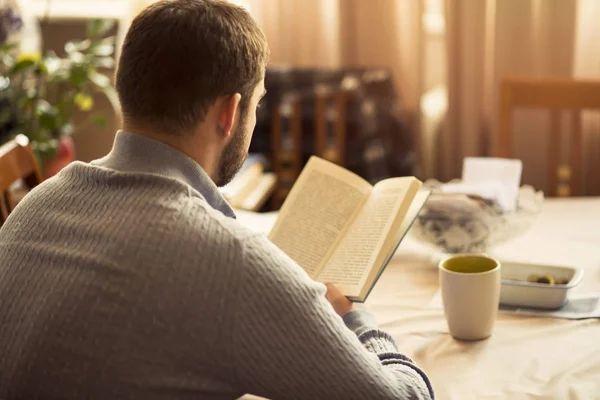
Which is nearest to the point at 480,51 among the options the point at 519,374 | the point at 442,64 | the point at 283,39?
the point at 442,64

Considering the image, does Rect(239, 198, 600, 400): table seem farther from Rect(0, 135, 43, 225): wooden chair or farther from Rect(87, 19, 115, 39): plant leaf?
Rect(87, 19, 115, 39): plant leaf

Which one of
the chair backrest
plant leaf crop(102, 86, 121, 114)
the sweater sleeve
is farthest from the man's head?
plant leaf crop(102, 86, 121, 114)

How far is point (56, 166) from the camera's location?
250 centimetres

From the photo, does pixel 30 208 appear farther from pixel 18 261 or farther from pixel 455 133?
pixel 455 133

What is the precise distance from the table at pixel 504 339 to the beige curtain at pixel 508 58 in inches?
50.0

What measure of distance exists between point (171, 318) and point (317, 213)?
548 millimetres

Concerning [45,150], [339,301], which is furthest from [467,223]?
[45,150]

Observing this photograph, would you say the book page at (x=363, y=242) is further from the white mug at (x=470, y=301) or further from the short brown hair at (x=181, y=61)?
the short brown hair at (x=181, y=61)

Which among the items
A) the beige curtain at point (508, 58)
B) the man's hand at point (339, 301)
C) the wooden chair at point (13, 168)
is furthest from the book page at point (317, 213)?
the beige curtain at point (508, 58)

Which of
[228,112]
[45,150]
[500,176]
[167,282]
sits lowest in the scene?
[45,150]

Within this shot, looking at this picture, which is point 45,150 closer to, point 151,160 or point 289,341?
point 151,160

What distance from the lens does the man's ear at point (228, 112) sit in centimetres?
91

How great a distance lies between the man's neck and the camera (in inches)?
35.5

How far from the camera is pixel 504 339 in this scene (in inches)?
43.7
